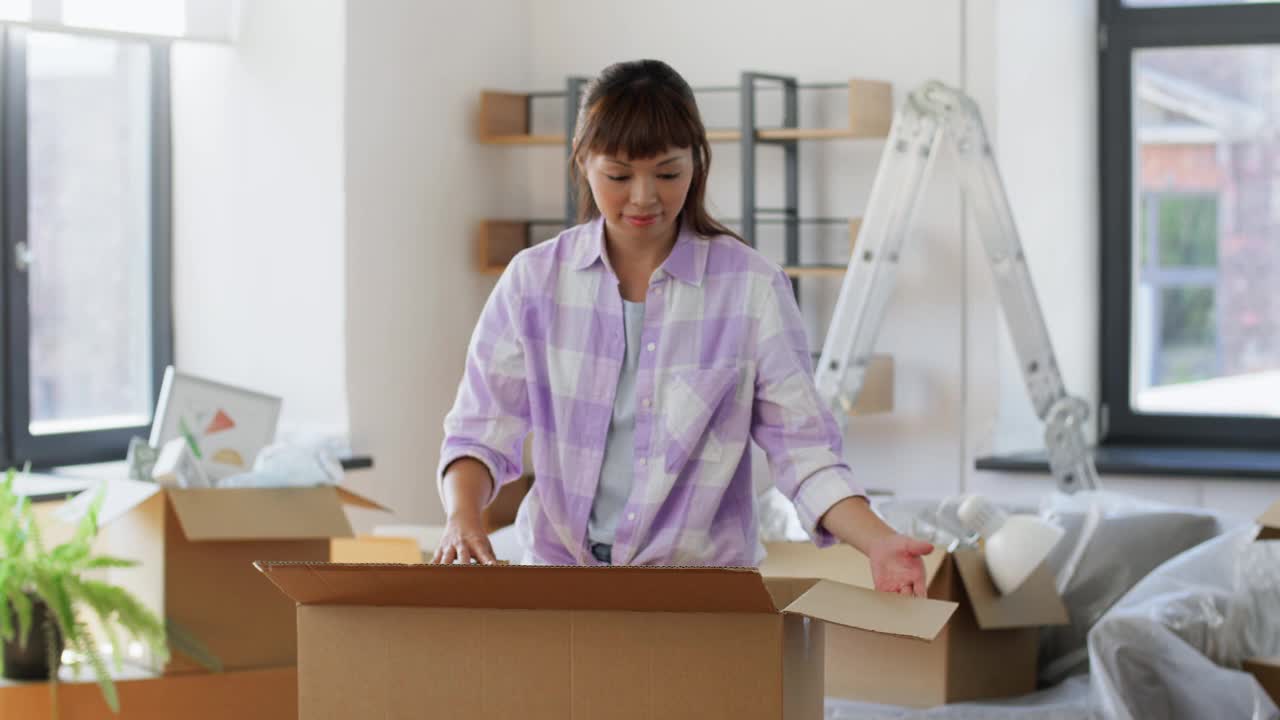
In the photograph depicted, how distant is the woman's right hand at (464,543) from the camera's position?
1.37m

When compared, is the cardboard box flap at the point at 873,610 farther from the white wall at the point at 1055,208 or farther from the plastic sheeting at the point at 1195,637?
the white wall at the point at 1055,208

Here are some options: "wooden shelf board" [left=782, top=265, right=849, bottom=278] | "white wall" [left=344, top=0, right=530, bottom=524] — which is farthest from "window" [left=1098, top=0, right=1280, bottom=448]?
"white wall" [left=344, top=0, right=530, bottom=524]

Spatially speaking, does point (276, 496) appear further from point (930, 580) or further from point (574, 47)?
point (574, 47)

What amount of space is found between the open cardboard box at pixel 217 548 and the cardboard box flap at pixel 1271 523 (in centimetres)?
120

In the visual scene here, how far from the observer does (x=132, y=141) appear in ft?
11.3

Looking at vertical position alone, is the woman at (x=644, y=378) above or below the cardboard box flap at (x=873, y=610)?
above

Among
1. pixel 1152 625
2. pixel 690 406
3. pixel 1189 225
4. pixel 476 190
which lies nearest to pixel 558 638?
pixel 690 406

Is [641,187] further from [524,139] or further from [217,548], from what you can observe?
[524,139]

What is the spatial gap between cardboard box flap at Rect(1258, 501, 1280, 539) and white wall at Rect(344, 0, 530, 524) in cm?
225

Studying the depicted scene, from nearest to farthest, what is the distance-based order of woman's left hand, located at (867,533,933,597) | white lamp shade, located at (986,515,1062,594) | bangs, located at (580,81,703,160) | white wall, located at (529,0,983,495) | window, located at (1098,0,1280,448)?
woman's left hand, located at (867,533,933,597) → bangs, located at (580,81,703,160) → white lamp shade, located at (986,515,1062,594) → white wall, located at (529,0,983,495) → window, located at (1098,0,1280,448)

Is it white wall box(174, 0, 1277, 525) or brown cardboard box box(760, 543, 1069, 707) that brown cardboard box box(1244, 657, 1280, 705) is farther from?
white wall box(174, 0, 1277, 525)

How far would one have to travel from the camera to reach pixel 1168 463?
11.9ft

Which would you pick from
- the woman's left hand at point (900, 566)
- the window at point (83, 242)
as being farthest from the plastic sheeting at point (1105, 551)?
the window at point (83, 242)

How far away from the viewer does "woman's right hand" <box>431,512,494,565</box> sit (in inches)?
53.8
